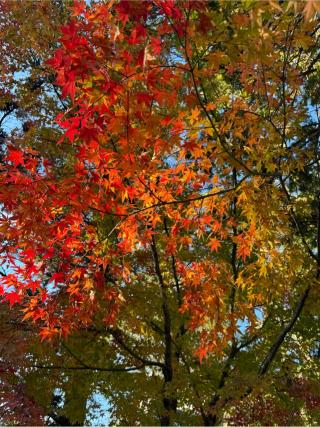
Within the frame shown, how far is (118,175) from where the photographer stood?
13.8ft

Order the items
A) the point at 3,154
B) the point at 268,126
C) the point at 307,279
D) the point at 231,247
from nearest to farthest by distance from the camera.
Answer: the point at 268,126, the point at 307,279, the point at 231,247, the point at 3,154

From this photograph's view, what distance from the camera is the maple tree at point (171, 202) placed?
2.95m

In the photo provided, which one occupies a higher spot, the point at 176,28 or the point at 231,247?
the point at 231,247

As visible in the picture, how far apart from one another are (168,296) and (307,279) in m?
2.58

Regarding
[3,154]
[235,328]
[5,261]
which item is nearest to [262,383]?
[235,328]

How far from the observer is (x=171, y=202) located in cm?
312

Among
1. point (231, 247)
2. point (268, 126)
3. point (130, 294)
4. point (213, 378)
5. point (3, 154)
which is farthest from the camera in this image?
point (3, 154)

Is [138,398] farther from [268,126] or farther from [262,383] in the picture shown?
[268,126]

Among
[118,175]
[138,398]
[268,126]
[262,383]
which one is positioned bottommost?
[262,383]

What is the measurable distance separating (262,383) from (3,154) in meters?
9.38

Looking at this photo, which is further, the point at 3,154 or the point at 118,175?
the point at 3,154

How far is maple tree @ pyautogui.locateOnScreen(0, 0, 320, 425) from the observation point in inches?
116

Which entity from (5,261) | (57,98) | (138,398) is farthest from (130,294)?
(57,98)

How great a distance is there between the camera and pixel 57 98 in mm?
8422
